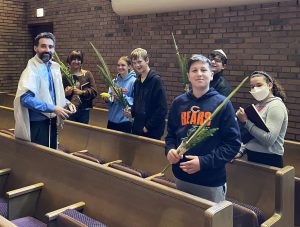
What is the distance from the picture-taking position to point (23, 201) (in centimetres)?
283

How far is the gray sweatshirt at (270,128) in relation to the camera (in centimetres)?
258

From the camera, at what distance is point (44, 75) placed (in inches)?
127

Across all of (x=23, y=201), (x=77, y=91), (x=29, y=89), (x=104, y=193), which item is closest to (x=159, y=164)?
(x=104, y=193)

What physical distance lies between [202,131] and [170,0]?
11.3ft

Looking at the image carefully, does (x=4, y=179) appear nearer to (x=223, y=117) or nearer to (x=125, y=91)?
(x=125, y=91)

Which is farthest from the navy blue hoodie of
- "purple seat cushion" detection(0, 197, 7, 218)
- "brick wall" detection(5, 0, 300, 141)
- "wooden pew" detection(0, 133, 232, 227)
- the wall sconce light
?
the wall sconce light

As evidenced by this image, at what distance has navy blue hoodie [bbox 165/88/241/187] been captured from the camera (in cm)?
207

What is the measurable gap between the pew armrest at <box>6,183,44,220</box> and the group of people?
52 centimetres

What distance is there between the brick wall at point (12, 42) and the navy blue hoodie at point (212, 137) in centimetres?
648

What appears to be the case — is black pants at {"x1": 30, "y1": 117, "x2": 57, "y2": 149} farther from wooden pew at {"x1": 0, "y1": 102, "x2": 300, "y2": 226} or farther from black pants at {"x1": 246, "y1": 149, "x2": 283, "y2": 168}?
black pants at {"x1": 246, "y1": 149, "x2": 283, "y2": 168}

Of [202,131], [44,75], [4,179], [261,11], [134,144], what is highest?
[261,11]

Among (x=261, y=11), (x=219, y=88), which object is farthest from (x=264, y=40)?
(x=219, y=88)

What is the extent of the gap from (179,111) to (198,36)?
3.16 metres

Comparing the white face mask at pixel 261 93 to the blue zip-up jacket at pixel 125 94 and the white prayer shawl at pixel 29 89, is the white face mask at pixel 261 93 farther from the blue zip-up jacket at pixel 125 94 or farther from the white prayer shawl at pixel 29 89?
the white prayer shawl at pixel 29 89
